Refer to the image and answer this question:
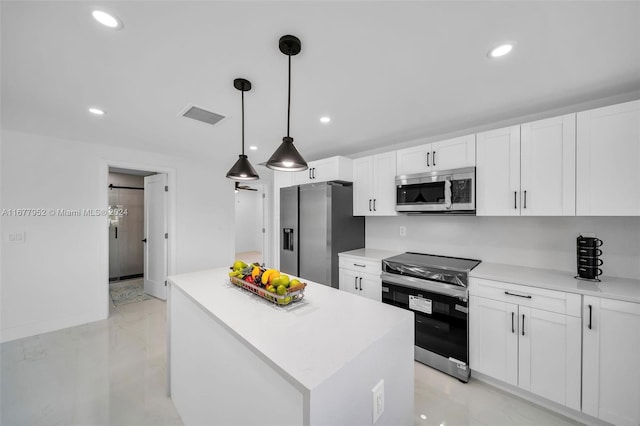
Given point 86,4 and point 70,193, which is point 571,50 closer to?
point 86,4

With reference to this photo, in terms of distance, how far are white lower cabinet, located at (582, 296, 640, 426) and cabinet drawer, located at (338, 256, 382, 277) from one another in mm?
1598

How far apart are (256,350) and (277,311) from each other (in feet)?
1.20

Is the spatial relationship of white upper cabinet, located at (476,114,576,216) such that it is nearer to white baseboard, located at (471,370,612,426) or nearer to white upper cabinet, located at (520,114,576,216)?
white upper cabinet, located at (520,114,576,216)

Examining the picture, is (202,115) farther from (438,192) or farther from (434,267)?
(434,267)

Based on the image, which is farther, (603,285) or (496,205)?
(496,205)

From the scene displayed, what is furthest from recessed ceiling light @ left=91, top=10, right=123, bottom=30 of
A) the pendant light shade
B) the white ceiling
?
the pendant light shade

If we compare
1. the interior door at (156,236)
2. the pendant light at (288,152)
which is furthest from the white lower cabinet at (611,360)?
the interior door at (156,236)

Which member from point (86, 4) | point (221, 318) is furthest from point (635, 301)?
point (86, 4)

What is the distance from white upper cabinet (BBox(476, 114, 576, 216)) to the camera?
1938 mm

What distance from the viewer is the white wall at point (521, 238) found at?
77.1 inches

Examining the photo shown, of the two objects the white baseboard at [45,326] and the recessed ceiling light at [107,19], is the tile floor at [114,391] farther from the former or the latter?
the recessed ceiling light at [107,19]

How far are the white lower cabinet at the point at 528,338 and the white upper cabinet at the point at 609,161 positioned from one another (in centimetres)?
71

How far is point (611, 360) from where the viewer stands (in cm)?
161

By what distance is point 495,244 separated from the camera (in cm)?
254
